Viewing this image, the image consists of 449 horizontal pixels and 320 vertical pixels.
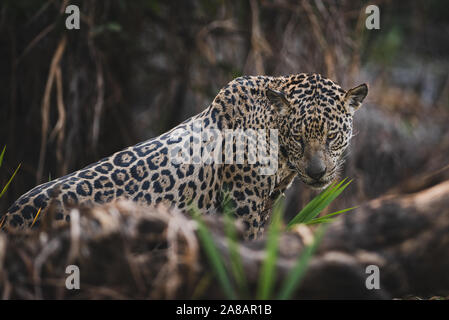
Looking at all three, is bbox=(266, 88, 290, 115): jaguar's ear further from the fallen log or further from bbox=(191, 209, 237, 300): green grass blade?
bbox=(191, 209, 237, 300): green grass blade

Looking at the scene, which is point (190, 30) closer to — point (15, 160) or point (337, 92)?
point (15, 160)

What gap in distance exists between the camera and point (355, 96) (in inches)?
180

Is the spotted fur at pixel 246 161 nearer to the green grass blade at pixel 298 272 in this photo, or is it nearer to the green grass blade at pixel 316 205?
the green grass blade at pixel 316 205

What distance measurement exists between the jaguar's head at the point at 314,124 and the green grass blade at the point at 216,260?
6.42 ft

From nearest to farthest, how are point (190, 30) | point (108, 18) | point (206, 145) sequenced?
point (206, 145) < point (108, 18) < point (190, 30)

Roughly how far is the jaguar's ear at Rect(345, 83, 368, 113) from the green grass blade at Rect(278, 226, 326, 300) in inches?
84.1

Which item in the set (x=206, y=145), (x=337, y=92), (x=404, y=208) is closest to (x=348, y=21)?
(x=337, y=92)

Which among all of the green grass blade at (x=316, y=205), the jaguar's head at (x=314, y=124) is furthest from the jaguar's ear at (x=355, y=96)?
the green grass blade at (x=316, y=205)

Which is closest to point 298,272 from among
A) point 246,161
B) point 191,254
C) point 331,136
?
point 191,254

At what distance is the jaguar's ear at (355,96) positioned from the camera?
4.50 metres

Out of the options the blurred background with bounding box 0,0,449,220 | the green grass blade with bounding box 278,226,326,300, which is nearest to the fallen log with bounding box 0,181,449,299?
the green grass blade with bounding box 278,226,326,300

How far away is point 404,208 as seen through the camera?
2.75 meters

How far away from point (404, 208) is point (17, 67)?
263 inches

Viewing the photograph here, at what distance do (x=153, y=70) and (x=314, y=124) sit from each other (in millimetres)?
5631
